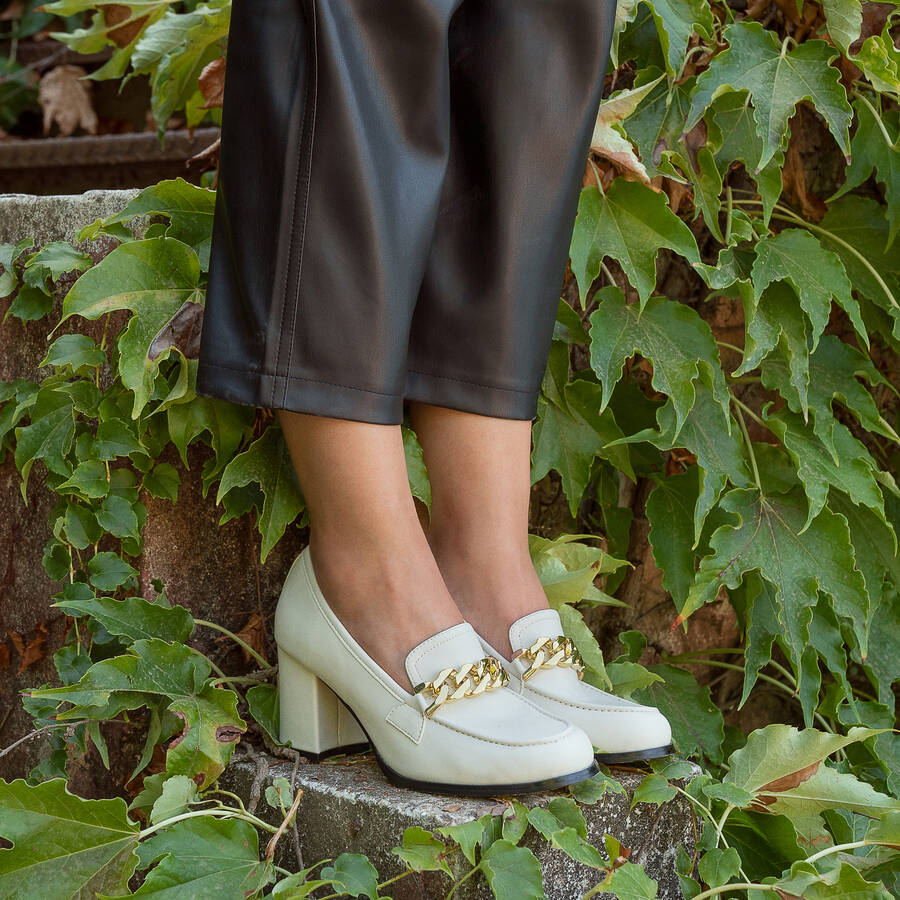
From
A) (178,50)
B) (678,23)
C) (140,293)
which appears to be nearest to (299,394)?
(140,293)

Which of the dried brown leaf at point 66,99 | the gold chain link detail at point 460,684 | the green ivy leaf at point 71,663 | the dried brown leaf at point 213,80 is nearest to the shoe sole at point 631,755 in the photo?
the gold chain link detail at point 460,684

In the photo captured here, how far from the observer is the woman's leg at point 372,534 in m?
0.74

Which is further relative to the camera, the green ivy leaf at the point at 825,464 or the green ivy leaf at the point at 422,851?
the green ivy leaf at the point at 825,464

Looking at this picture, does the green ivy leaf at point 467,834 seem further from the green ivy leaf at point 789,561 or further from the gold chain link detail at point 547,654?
the green ivy leaf at point 789,561

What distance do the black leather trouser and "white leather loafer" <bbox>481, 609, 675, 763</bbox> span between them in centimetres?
18

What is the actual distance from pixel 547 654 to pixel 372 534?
167 millimetres

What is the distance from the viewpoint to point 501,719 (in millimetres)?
721

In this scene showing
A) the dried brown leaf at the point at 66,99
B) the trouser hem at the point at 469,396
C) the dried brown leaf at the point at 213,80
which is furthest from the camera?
the dried brown leaf at the point at 66,99

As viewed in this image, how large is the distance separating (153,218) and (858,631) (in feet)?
2.39

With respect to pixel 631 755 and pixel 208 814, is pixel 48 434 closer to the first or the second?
pixel 208 814

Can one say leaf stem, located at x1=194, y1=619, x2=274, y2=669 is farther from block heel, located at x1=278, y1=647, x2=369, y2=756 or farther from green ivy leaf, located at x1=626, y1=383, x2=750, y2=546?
green ivy leaf, located at x1=626, y1=383, x2=750, y2=546

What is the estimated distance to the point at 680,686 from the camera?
104 cm

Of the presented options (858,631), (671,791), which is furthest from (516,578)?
(858,631)

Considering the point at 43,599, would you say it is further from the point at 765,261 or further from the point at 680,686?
the point at 765,261
